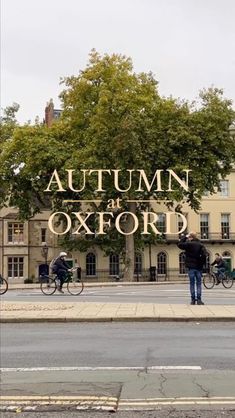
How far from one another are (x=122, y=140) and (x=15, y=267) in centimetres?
2098

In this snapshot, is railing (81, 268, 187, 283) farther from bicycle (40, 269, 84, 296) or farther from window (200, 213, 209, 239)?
bicycle (40, 269, 84, 296)

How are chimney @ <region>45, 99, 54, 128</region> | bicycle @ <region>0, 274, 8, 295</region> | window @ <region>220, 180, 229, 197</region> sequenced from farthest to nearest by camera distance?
chimney @ <region>45, 99, 54, 128</region> → window @ <region>220, 180, 229, 197</region> → bicycle @ <region>0, 274, 8, 295</region>

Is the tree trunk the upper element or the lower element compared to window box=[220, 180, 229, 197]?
lower

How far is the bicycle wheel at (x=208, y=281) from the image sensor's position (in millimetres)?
29922

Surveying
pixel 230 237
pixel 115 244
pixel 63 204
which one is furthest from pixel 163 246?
pixel 63 204

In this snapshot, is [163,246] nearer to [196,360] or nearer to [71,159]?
[71,159]

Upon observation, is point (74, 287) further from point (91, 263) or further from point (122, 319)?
point (91, 263)

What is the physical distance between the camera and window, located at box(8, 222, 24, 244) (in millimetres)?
59688

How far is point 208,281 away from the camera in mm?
30453

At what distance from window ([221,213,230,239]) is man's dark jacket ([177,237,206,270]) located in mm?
48681

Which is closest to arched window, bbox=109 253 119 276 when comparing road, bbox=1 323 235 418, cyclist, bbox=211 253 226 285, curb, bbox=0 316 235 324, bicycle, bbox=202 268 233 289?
cyclist, bbox=211 253 226 285

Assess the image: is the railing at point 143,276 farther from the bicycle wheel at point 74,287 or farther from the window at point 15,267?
the bicycle wheel at point 74,287

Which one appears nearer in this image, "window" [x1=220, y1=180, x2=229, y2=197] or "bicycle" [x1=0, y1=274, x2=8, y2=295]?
"bicycle" [x1=0, y1=274, x2=8, y2=295]

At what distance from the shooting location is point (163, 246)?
63.2 m
